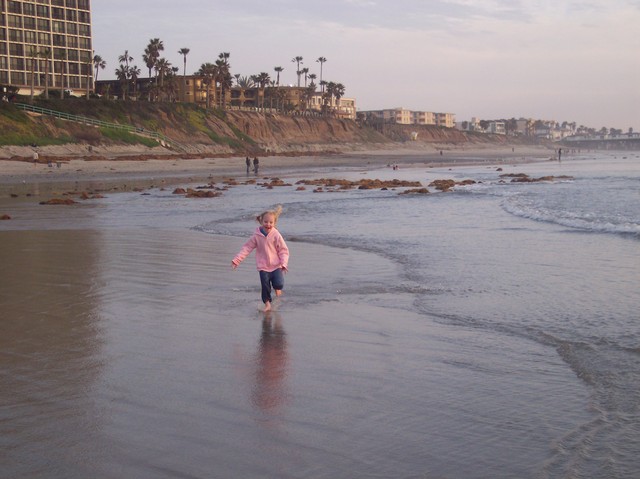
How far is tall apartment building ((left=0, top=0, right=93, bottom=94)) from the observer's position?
8688 centimetres

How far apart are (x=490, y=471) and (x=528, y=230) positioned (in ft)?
42.3

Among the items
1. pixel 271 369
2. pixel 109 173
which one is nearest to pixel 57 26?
pixel 109 173

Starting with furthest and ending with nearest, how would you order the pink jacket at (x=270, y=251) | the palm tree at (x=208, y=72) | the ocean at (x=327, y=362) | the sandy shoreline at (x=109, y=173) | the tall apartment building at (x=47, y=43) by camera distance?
the palm tree at (x=208, y=72) → the tall apartment building at (x=47, y=43) → the sandy shoreline at (x=109, y=173) → the pink jacket at (x=270, y=251) → the ocean at (x=327, y=362)

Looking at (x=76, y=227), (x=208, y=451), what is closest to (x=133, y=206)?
(x=76, y=227)

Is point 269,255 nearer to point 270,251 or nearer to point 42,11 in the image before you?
point 270,251

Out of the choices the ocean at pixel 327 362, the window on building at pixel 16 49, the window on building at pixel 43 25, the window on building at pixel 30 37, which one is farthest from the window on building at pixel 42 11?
the ocean at pixel 327 362

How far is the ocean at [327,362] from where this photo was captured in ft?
13.7

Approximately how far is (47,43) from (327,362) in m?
96.6

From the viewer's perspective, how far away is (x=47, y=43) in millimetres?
91938

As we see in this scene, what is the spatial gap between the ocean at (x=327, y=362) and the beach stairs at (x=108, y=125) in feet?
188

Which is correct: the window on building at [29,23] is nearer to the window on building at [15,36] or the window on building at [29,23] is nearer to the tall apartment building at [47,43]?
the tall apartment building at [47,43]

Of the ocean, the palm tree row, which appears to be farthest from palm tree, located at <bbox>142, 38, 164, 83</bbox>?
the ocean

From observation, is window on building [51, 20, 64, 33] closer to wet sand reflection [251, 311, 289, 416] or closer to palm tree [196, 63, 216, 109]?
palm tree [196, 63, 216, 109]

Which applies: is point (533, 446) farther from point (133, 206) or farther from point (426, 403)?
point (133, 206)
